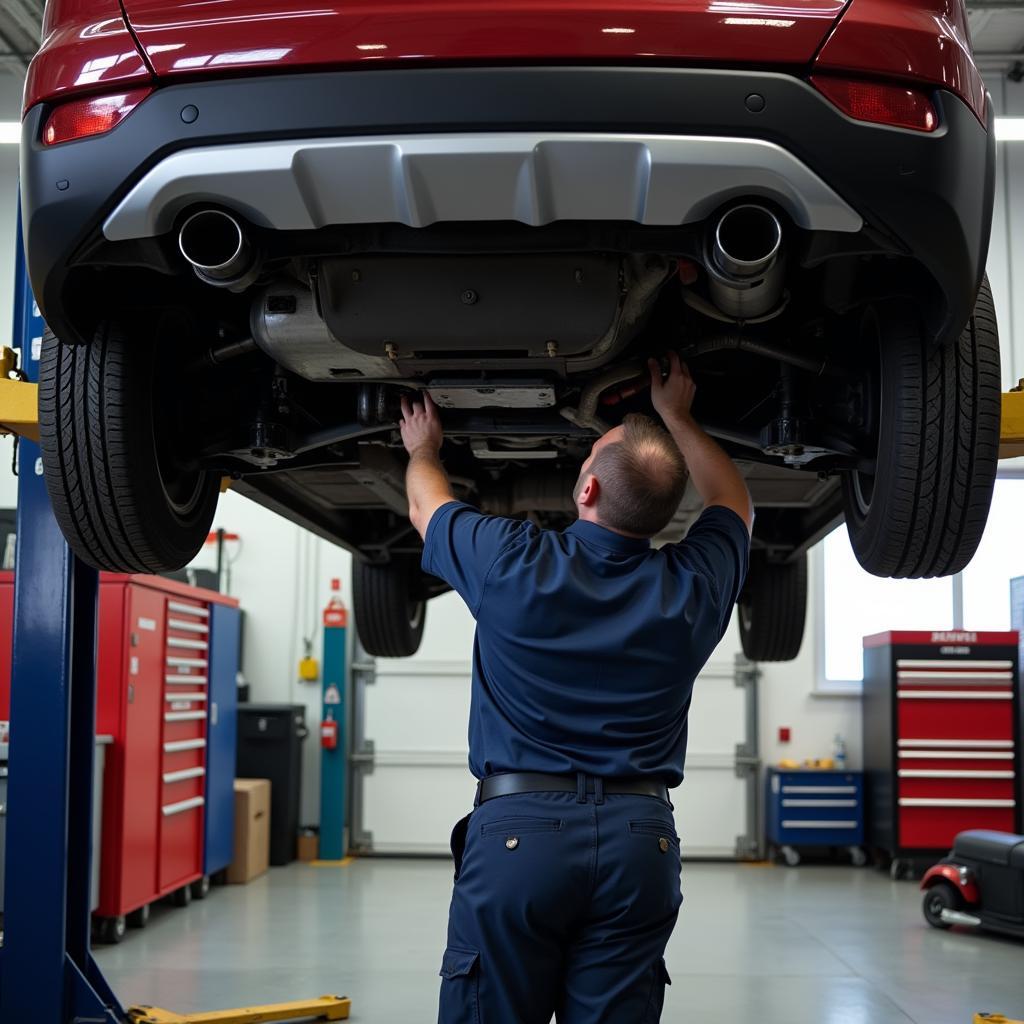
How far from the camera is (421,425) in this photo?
86.9 inches

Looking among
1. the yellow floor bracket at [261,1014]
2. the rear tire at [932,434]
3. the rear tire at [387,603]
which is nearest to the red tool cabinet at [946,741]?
the rear tire at [387,603]

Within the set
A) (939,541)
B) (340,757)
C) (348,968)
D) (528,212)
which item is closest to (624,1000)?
(939,541)

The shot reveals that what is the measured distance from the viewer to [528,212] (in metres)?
1.56

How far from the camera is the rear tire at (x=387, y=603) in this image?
4.39 m

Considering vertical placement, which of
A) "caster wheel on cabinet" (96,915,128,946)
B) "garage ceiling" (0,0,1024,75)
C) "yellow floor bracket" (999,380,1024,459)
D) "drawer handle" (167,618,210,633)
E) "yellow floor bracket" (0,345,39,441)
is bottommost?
"caster wheel on cabinet" (96,915,128,946)

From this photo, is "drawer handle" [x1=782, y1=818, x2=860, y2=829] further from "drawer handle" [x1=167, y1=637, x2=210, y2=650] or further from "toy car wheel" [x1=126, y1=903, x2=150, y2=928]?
"toy car wheel" [x1=126, y1=903, x2=150, y2=928]

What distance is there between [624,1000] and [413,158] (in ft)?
3.96

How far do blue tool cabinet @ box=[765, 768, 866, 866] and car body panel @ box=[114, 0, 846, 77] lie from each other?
766 cm

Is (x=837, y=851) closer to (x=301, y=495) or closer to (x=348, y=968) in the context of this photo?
(x=348, y=968)

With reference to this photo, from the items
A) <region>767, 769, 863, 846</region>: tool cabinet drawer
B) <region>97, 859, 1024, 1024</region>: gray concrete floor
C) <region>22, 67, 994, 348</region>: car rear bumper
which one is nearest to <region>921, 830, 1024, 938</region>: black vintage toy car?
<region>97, 859, 1024, 1024</region>: gray concrete floor

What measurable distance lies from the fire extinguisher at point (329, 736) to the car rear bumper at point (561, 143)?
7.35m

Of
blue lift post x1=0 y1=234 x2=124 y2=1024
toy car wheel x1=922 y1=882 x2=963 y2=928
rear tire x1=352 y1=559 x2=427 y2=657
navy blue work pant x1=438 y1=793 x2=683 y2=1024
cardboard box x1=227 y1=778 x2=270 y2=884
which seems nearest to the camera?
navy blue work pant x1=438 y1=793 x2=683 y2=1024

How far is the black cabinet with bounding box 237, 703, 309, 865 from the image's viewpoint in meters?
8.33

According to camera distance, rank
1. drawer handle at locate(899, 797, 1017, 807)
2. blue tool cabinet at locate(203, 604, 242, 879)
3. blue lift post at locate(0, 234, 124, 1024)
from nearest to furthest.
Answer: blue lift post at locate(0, 234, 124, 1024) → blue tool cabinet at locate(203, 604, 242, 879) → drawer handle at locate(899, 797, 1017, 807)
